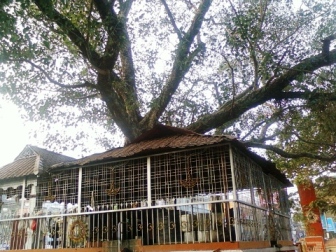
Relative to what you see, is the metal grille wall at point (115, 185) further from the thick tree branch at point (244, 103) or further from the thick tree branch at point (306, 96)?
the thick tree branch at point (306, 96)

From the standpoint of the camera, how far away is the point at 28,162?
12.0 meters

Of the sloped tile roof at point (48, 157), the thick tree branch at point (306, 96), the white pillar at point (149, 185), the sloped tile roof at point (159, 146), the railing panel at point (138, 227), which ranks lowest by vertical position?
the railing panel at point (138, 227)

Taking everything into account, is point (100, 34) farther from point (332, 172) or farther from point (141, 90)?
point (332, 172)

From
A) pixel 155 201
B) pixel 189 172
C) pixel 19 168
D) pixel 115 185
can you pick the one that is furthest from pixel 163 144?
pixel 19 168

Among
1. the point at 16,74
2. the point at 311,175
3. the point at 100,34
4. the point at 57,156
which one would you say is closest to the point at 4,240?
the point at 57,156

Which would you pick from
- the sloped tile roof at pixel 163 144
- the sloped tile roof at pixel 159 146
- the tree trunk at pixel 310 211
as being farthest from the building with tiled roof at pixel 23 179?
the tree trunk at pixel 310 211

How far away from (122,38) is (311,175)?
1304 cm

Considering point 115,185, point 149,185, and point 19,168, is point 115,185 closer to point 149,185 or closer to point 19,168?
point 149,185

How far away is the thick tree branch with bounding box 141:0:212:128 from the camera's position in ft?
38.6

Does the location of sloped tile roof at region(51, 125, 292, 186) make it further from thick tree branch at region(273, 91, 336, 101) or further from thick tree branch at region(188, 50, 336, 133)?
thick tree branch at region(273, 91, 336, 101)

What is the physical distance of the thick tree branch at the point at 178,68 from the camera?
1176 cm

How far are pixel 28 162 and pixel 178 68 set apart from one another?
5.92 m

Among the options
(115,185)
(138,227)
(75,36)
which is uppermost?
(75,36)

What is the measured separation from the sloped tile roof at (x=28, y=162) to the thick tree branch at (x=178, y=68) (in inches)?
131
